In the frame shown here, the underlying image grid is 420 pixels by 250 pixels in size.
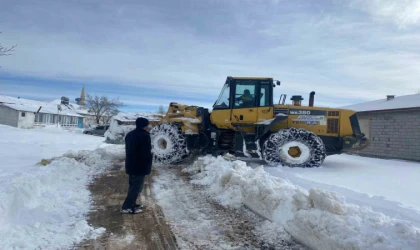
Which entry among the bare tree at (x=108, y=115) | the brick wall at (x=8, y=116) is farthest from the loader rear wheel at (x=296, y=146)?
the bare tree at (x=108, y=115)

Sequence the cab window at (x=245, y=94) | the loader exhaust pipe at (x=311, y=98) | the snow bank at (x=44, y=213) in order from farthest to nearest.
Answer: the loader exhaust pipe at (x=311, y=98)
the cab window at (x=245, y=94)
the snow bank at (x=44, y=213)

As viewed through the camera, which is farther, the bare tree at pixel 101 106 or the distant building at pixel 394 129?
the bare tree at pixel 101 106

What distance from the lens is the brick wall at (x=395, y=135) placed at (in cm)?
1396

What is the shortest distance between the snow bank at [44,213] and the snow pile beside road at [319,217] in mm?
2489

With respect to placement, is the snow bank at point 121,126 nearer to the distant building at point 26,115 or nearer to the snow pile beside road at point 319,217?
the snow pile beside road at point 319,217

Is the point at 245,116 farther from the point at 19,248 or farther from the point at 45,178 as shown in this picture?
the point at 19,248

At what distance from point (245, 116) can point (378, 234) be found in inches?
269

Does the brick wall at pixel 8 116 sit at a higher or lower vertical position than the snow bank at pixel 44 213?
higher

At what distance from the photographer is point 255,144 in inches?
380

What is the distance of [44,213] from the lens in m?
4.39

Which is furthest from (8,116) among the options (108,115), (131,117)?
(131,117)

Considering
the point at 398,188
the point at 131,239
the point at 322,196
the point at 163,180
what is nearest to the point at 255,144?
the point at 163,180

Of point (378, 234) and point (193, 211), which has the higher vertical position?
point (378, 234)

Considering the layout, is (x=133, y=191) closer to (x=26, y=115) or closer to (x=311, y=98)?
(x=311, y=98)
